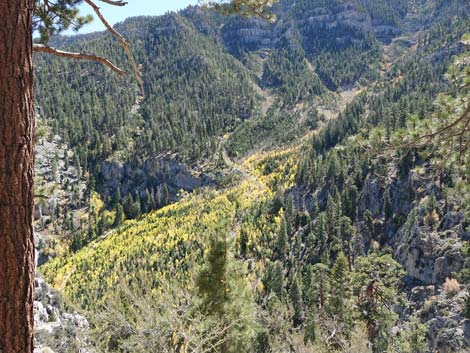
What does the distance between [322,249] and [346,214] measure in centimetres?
768

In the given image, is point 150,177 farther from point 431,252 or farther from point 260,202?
point 431,252

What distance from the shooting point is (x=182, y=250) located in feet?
198

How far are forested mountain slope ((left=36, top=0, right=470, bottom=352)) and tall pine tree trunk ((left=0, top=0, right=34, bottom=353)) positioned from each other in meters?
4.06

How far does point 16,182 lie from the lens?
2.15 m

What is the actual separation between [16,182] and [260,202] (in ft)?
236

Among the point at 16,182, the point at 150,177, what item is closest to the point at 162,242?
the point at 150,177

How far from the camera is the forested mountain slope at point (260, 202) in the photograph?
817 centimetres

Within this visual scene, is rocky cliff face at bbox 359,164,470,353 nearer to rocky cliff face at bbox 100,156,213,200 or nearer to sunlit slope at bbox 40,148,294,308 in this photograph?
sunlit slope at bbox 40,148,294,308

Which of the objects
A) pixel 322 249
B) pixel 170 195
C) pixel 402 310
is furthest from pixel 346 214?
pixel 170 195

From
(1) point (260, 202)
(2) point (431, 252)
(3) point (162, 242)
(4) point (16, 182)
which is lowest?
(3) point (162, 242)

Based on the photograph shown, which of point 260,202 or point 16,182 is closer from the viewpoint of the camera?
point 16,182

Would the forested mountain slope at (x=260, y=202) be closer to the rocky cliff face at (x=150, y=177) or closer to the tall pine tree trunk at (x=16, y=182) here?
the rocky cliff face at (x=150, y=177)

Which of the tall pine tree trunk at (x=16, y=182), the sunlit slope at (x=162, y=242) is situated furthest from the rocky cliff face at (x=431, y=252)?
the tall pine tree trunk at (x=16, y=182)

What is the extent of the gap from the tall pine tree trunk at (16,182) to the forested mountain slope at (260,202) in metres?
4.06
